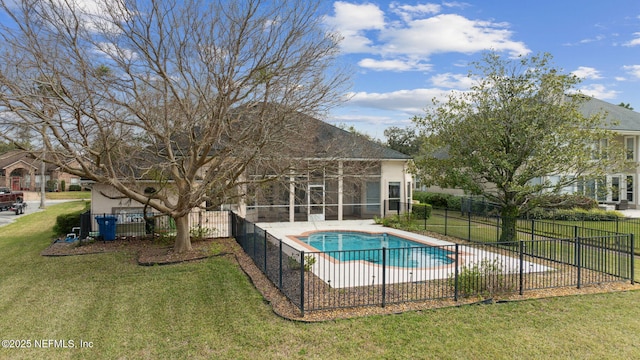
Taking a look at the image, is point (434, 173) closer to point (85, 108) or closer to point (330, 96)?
point (330, 96)

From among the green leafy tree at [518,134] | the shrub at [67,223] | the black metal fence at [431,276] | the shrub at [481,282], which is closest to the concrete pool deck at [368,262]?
the black metal fence at [431,276]

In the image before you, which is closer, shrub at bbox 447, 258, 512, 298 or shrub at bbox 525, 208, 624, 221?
shrub at bbox 447, 258, 512, 298

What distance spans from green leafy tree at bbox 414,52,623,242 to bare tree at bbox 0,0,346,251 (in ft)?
18.0

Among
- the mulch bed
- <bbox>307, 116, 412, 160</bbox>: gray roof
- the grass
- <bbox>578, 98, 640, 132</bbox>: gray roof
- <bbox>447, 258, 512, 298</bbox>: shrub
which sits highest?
<bbox>578, 98, 640, 132</bbox>: gray roof

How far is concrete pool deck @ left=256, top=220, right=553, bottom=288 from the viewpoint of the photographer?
9375 mm

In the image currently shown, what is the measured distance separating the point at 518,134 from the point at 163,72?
34.1ft

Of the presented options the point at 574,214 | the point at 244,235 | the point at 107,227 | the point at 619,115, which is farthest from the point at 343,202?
the point at 619,115

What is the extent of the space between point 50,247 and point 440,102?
564 inches

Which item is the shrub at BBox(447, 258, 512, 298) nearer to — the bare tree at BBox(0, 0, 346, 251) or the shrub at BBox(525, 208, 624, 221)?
the bare tree at BBox(0, 0, 346, 251)

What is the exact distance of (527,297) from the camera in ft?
26.6

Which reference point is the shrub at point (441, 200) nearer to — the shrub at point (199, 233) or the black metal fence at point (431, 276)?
the black metal fence at point (431, 276)

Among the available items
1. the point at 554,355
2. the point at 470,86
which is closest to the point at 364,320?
the point at 554,355

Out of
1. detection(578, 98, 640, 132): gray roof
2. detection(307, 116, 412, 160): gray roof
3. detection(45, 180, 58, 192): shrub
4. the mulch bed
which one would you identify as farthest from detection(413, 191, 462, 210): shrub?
detection(45, 180, 58, 192): shrub

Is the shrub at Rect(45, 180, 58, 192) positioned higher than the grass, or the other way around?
the shrub at Rect(45, 180, 58, 192)
